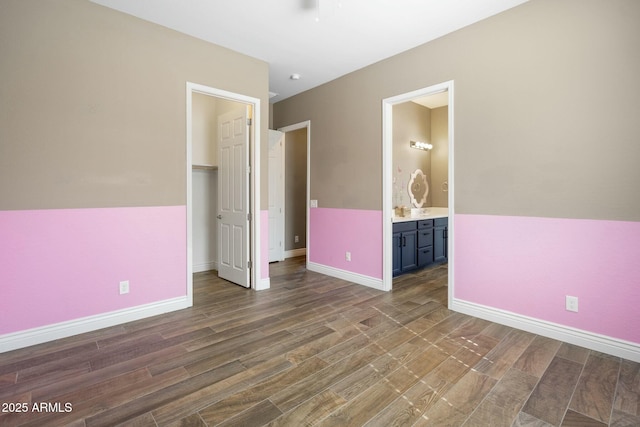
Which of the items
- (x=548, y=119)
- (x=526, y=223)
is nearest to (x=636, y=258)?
(x=526, y=223)

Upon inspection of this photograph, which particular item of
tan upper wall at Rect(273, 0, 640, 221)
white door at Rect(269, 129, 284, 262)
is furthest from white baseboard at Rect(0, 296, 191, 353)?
tan upper wall at Rect(273, 0, 640, 221)

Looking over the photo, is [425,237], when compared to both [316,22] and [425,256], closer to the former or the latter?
[425,256]

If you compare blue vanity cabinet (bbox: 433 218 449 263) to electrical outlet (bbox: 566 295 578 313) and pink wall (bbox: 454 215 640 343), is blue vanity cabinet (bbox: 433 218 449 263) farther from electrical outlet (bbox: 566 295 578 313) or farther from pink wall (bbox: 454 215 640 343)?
electrical outlet (bbox: 566 295 578 313)

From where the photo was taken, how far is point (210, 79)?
3.48m

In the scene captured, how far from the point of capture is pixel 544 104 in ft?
8.72

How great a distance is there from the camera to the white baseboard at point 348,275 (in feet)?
13.4

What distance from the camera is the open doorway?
586 cm

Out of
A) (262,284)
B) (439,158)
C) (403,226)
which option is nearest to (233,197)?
(262,284)

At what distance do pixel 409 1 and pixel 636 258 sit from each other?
2677 millimetres

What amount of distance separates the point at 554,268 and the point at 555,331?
1.70 feet

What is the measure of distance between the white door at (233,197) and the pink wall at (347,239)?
4.06 feet

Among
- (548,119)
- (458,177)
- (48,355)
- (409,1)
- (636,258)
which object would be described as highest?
(409,1)

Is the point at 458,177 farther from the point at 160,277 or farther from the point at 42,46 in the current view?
the point at 42,46

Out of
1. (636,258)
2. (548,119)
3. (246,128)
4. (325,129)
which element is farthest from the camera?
(325,129)
